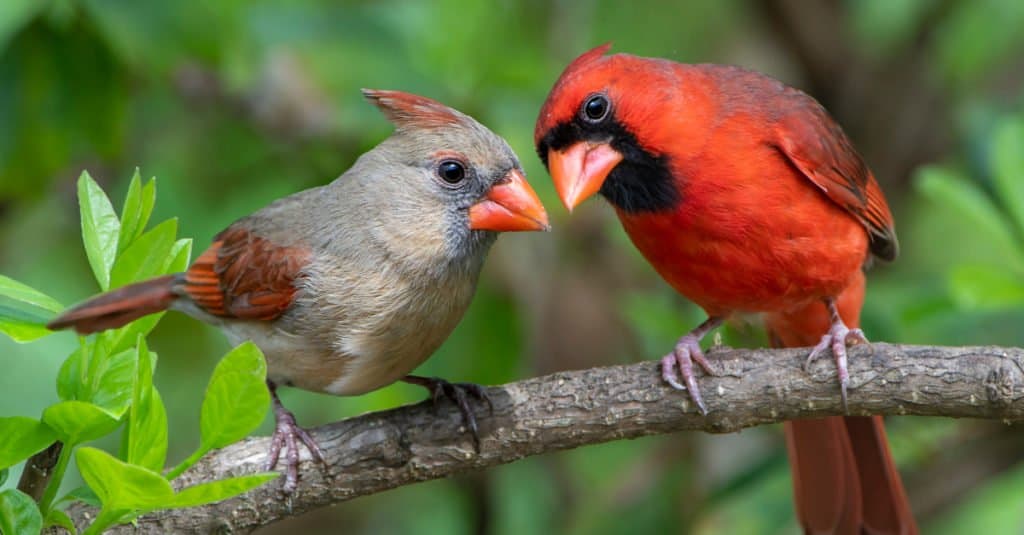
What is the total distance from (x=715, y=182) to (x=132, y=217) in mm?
1374

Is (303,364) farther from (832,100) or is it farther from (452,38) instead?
(832,100)

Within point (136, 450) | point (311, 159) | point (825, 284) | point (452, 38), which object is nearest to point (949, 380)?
point (825, 284)

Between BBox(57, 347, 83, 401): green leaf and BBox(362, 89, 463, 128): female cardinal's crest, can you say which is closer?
BBox(57, 347, 83, 401): green leaf

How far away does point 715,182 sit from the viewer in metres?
3.14

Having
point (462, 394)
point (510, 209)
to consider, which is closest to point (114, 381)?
point (462, 394)

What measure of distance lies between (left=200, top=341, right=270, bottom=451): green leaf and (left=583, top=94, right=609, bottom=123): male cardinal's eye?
120cm

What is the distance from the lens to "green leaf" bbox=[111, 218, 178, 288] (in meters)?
2.40

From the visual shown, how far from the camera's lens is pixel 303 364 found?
9.59 ft

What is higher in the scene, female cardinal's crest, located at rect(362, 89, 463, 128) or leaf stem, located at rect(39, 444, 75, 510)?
female cardinal's crest, located at rect(362, 89, 463, 128)

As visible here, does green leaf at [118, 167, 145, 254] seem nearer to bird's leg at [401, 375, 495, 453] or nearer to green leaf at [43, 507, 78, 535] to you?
green leaf at [43, 507, 78, 535]

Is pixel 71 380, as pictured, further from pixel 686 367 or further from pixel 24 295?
pixel 686 367

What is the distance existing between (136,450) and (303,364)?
69 cm

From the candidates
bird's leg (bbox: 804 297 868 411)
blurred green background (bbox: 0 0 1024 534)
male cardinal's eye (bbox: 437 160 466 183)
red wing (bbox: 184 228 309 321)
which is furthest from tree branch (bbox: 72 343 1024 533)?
blurred green background (bbox: 0 0 1024 534)

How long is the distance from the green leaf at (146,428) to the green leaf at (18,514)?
0.17m
